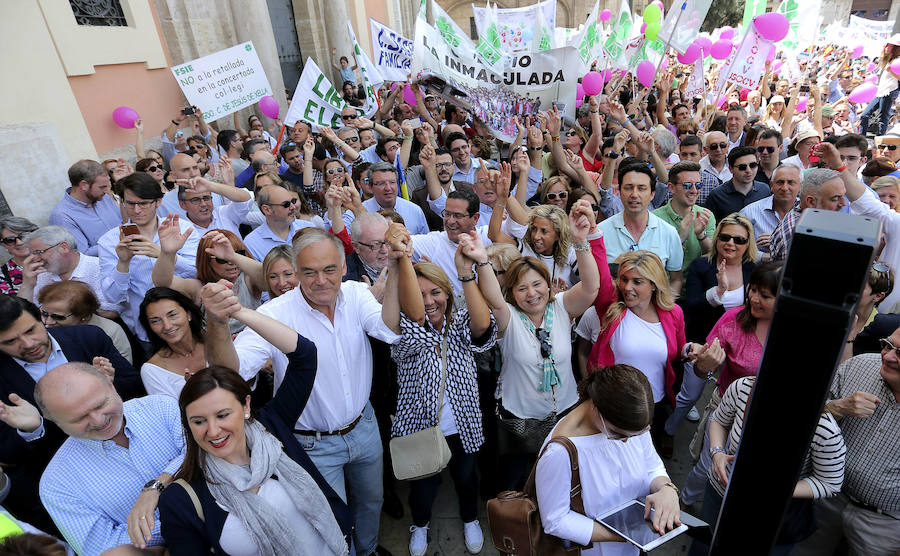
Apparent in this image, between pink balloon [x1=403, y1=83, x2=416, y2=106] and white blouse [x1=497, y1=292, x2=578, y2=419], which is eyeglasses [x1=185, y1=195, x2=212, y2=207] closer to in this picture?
white blouse [x1=497, y1=292, x2=578, y2=419]

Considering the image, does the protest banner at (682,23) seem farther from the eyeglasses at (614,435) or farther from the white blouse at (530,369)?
the eyeglasses at (614,435)

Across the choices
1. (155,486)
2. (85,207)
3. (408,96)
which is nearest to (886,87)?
(408,96)

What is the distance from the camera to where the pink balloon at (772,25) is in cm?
685

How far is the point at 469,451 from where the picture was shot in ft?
9.03

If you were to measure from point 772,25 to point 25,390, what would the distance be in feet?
29.1

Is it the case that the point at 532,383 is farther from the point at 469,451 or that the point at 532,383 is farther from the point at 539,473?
the point at 539,473

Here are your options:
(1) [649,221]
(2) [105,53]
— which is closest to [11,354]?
(1) [649,221]

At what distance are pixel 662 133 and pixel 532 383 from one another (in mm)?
4407

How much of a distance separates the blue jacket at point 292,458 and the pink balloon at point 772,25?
7860 mm

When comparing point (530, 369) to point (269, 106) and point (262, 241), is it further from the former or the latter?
point (269, 106)

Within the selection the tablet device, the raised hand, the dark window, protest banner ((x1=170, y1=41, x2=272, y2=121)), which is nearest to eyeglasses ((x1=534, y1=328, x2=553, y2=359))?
the tablet device

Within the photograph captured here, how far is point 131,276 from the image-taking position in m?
3.39

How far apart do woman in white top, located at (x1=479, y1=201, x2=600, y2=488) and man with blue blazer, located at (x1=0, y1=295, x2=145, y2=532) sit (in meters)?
2.05

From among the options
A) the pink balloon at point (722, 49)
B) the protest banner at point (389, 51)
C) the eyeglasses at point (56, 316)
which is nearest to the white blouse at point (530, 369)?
the eyeglasses at point (56, 316)
